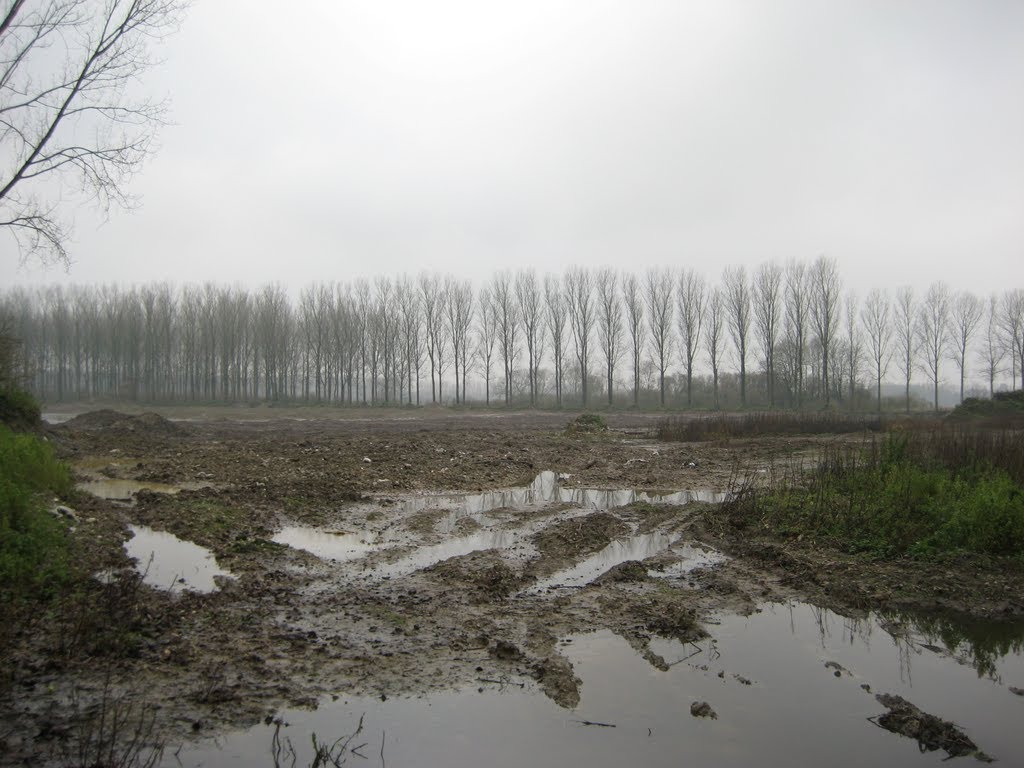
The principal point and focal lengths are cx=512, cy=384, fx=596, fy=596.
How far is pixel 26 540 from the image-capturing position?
270 inches

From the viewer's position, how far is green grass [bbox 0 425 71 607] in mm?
6293

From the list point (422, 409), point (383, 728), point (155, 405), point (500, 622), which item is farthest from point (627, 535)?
point (155, 405)

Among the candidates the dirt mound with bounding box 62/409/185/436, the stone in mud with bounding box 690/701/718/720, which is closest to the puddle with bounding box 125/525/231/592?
the stone in mud with bounding box 690/701/718/720

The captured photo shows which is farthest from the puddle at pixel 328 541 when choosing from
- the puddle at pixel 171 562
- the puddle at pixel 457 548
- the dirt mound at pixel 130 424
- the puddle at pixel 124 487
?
the dirt mound at pixel 130 424

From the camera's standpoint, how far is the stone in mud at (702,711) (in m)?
4.64

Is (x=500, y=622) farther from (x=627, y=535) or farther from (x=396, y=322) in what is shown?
(x=396, y=322)

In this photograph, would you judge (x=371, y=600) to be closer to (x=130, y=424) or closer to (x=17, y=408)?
(x=17, y=408)

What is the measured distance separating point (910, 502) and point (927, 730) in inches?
258

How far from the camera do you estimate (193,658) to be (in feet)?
17.2

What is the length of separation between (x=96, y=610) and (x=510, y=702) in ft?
13.8

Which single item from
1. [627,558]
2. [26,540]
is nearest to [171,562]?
[26,540]

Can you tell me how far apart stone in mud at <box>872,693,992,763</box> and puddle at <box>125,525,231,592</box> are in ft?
23.1

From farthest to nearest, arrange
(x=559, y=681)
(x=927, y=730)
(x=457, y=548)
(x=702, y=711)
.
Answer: (x=457, y=548), (x=559, y=681), (x=702, y=711), (x=927, y=730)

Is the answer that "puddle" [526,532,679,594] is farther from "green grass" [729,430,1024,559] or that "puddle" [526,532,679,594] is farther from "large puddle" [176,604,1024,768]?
"green grass" [729,430,1024,559]
